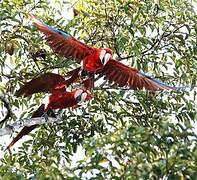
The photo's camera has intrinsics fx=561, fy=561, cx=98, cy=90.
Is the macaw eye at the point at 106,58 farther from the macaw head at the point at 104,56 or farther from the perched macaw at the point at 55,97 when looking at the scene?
the perched macaw at the point at 55,97

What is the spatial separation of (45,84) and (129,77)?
1.55 ft

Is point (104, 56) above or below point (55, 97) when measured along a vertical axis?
above

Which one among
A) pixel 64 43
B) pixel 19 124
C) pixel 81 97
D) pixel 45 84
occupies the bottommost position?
pixel 19 124

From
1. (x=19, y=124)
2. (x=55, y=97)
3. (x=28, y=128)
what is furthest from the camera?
(x=28, y=128)

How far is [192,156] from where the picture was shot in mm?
1938

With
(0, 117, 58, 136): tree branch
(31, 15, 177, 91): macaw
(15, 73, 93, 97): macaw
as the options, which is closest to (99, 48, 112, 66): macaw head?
(31, 15, 177, 91): macaw

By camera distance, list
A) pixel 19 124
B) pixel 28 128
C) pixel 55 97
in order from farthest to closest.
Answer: pixel 28 128 → pixel 55 97 → pixel 19 124

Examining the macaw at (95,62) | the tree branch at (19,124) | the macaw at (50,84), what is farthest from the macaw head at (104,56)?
the tree branch at (19,124)

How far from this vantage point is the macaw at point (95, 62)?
3.04 metres

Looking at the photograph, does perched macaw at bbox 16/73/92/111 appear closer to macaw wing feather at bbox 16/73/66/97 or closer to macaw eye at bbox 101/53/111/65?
macaw wing feather at bbox 16/73/66/97

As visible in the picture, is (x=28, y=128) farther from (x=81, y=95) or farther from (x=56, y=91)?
(x=81, y=95)

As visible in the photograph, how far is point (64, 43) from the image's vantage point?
309 centimetres

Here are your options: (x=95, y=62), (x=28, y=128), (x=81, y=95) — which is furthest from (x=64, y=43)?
(x=28, y=128)

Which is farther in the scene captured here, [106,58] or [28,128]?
[28,128]
